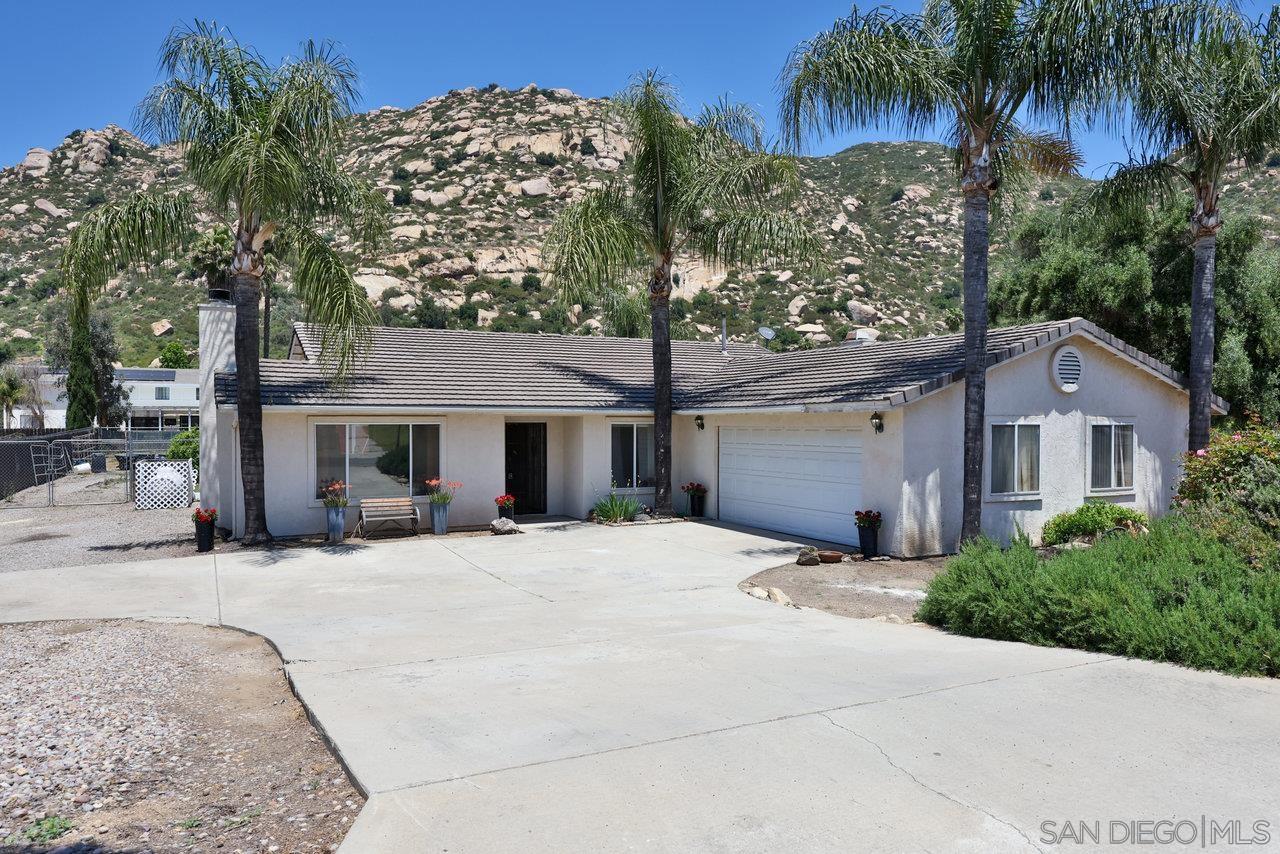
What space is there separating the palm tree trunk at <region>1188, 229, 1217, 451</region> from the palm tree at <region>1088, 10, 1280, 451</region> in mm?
14

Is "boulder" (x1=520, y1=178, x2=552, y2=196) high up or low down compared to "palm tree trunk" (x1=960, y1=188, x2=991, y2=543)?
up

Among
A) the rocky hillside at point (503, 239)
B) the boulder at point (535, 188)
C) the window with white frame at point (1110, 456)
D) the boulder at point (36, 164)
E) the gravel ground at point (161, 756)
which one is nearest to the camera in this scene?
the gravel ground at point (161, 756)

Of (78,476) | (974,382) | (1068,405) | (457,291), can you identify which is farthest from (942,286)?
(78,476)

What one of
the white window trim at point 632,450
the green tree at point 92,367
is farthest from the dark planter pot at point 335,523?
the green tree at point 92,367

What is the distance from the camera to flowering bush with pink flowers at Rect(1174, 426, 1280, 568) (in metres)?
8.28

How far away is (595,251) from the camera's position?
50.9ft

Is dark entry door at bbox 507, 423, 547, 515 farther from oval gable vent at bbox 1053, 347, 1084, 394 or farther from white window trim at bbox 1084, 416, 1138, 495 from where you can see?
white window trim at bbox 1084, 416, 1138, 495

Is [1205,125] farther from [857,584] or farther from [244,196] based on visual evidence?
[244,196]

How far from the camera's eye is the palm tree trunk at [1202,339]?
563 inches

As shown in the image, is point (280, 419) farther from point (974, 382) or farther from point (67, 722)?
point (974, 382)

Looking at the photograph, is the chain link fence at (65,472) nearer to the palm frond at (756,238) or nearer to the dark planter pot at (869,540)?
the palm frond at (756,238)

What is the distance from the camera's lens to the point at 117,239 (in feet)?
44.1

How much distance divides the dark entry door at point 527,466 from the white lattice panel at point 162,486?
904 centimetres

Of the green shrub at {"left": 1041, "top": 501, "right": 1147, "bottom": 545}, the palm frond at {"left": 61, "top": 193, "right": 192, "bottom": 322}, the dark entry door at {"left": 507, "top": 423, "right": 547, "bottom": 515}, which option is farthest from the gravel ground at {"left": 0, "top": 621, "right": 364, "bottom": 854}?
the green shrub at {"left": 1041, "top": 501, "right": 1147, "bottom": 545}
